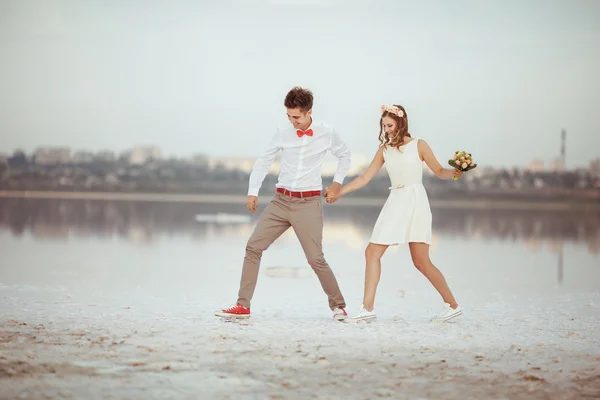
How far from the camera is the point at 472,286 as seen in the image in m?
9.49

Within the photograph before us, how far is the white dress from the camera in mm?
6723

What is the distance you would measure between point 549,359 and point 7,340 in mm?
3309

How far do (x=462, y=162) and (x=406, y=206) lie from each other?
543 mm

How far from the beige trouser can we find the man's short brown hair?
711mm

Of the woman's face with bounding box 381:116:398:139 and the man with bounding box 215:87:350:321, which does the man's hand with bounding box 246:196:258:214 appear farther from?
the woman's face with bounding box 381:116:398:139

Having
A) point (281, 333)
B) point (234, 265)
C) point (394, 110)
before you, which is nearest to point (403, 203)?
point (394, 110)

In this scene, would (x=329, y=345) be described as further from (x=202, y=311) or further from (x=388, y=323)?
(x=202, y=311)

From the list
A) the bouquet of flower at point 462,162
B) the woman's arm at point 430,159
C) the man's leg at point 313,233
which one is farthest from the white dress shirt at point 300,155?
the bouquet of flower at point 462,162

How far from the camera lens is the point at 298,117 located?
646 centimetres

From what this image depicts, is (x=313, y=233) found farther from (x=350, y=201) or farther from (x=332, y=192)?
(x=350, y=201)

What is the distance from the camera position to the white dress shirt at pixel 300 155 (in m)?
6.56

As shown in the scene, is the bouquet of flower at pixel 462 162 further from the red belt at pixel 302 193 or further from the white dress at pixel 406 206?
the red belt at pixel 302 193

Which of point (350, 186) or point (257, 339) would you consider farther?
point (350, 186)

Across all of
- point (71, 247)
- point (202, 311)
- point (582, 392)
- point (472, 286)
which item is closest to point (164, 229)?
point (71, 247)
